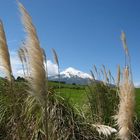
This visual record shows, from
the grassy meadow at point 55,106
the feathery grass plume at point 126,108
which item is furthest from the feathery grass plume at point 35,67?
the feathery grass plume at point 126,108

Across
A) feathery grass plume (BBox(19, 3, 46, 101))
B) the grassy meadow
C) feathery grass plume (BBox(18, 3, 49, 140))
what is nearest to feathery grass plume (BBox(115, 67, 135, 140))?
the grassy meadow

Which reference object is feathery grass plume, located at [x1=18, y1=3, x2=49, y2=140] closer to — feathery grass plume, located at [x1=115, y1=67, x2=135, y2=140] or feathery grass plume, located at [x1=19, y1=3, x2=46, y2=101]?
feathery grass plume, located at [x1=19, y1=3, x2=46, y2=101]

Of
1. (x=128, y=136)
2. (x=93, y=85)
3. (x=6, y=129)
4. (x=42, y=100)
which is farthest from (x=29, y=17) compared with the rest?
(x=93, y=85)

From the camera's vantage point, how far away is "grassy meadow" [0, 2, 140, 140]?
3.37 m

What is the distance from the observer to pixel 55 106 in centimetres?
663

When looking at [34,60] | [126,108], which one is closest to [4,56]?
[34,60]

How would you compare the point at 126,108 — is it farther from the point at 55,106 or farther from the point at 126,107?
the point at 55,106

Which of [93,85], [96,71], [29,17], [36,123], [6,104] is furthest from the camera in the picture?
[96,71]

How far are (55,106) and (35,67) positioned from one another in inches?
138

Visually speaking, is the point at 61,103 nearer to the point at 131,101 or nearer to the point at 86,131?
the point at 86,131

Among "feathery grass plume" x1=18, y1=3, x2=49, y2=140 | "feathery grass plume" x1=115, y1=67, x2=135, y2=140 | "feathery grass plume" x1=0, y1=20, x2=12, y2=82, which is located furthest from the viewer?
"feathery grass plume" x1=0, y1=20, x2=12, y2=82

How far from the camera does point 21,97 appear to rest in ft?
22.5

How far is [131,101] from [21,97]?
3.21m

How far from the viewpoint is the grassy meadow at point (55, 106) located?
3.37 metres
